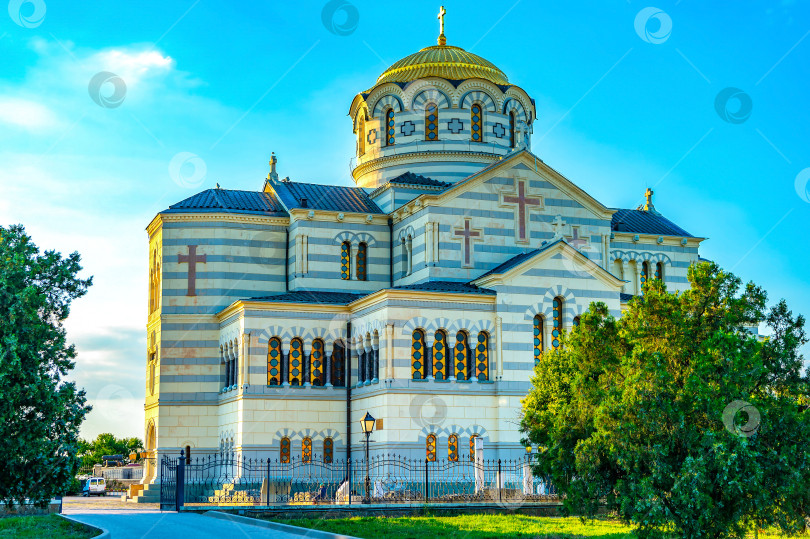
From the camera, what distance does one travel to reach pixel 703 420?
1970 cm

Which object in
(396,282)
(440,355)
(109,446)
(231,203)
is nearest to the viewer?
(440,355)

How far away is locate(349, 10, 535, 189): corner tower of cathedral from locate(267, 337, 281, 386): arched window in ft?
37.3

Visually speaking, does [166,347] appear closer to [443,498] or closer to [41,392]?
[443,498]

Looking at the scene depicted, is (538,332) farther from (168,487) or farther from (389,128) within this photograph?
(168,487)

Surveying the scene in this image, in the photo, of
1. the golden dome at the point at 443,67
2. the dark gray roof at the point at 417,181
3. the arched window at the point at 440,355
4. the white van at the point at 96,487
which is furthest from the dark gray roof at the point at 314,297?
the white van at the point at 96,487

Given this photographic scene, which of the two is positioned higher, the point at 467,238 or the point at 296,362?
Result: the point at 467,238

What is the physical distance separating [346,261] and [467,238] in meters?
6.00

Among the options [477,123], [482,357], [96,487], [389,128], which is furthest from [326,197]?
[96,487]

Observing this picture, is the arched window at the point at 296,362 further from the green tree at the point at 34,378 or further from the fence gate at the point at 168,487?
the green tree at the point at 34,378

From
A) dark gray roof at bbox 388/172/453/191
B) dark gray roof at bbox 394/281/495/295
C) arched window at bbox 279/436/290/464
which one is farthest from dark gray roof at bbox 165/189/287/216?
arched window at bbox 279/436/290/464

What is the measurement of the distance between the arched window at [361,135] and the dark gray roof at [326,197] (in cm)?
247

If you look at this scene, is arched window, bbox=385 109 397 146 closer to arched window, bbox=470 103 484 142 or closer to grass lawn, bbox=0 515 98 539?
arched window, bbox=470 103 484 142

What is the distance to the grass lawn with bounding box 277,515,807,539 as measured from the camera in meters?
22.9

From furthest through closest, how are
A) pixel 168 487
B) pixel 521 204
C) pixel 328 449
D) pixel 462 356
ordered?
pixel 521 204 → pixel 328 449 → pixel 462 356 → pixel 168 487
